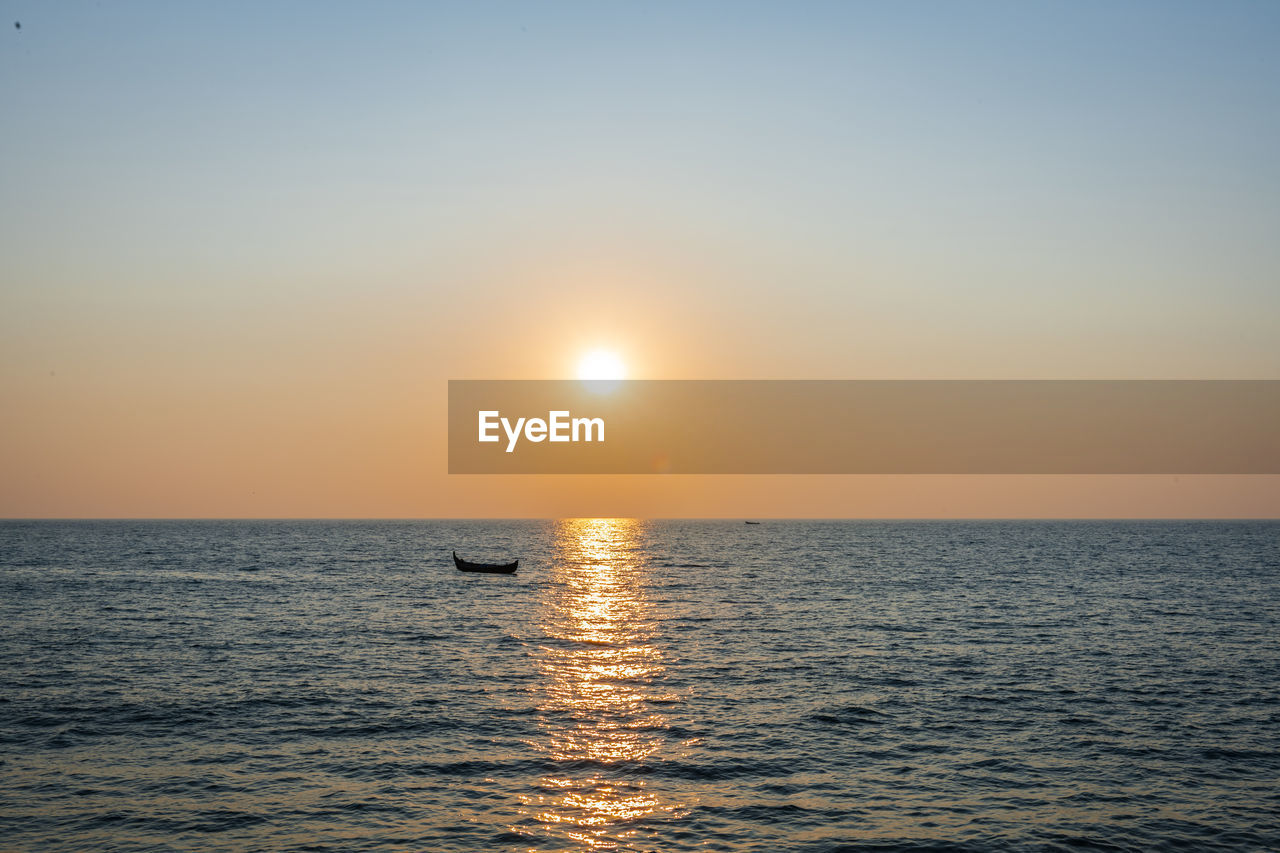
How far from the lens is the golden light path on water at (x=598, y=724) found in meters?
25.7

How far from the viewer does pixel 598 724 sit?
3588 centimetres

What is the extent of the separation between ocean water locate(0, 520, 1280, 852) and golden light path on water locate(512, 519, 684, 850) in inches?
5.6

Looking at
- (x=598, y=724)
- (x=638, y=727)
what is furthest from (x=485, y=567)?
(x=638, y=727)

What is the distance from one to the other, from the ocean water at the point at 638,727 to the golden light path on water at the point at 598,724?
0.14 metres

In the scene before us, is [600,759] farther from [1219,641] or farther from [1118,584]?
[1118,584]

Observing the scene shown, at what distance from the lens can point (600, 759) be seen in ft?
102

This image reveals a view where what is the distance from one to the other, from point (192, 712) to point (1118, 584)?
9631 centimetres

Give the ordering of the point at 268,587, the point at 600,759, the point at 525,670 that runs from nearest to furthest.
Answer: the point at 600,759 → the point at 525,670 → the point at 268,587

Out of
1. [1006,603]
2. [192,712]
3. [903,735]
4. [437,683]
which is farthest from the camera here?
[1006,603]

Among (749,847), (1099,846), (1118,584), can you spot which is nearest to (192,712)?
(749,847)

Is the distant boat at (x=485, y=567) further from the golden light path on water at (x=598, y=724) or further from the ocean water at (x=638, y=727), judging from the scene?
the golden light path on water at (x=598, y=724)

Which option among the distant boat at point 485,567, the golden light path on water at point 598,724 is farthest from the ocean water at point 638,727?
the distant boat at point 485,567

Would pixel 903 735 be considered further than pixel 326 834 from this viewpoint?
Yes

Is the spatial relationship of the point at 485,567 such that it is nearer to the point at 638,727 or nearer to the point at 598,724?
the point at 598,724
